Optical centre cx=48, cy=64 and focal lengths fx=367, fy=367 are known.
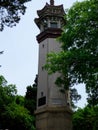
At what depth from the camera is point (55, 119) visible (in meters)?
Result: 34.4

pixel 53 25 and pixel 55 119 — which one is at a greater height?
pixel 53 25

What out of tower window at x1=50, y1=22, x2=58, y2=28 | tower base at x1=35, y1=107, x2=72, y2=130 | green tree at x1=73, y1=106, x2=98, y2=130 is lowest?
tower base at x1=35, y1=107, x2=72, y2=130

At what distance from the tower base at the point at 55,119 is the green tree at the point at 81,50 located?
17.0 feet

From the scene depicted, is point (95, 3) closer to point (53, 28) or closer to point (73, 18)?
point (73, 18)

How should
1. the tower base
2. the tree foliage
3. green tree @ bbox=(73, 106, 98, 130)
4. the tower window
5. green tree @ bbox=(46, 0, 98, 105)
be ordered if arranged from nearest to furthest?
green tree @ bbox=(46, 0, 98, 105) < the tower base < the tower window < the tree foliage < green tree @ bbox=(73, 106, 98, 130)

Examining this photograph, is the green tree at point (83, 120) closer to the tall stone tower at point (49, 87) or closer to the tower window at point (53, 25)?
the tall stone tower at point (49, 87)

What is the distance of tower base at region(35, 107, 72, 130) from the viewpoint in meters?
34.3

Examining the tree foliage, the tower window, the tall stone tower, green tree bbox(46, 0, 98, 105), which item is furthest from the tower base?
the tower window

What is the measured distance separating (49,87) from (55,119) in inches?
142

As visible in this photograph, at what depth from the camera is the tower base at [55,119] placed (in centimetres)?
3428

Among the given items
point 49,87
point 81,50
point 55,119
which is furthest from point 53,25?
point 81,50

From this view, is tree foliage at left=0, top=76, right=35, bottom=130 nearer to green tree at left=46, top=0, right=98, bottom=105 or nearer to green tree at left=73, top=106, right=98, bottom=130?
green tree at left=73, top=106, right=98, bottom=130

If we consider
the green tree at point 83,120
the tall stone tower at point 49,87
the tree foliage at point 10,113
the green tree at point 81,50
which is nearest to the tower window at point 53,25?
the tall stone tower at point 49,87

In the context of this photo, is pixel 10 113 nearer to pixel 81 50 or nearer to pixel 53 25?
pixel 53 25
